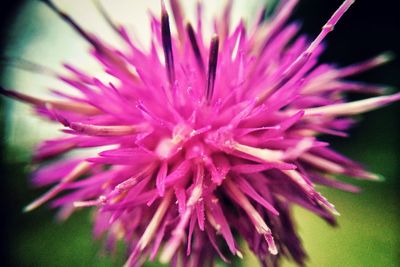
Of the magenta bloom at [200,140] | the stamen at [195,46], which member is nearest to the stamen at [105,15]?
the magenta bloom at [200,140]

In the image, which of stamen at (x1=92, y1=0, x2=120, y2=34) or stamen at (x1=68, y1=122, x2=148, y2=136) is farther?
stamen at (x1=92, y1=0, x2=120, y2=34)

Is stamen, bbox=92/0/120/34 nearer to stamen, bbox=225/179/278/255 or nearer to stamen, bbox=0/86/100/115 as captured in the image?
stamen, bbox=0/86/100/115

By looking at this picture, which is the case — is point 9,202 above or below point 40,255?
above

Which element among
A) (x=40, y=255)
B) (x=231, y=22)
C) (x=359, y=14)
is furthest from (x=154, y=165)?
(x=359, y=14)

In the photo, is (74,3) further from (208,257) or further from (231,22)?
(208,257)

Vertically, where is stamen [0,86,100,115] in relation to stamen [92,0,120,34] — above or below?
below

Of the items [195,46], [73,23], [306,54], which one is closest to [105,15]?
[73,23]

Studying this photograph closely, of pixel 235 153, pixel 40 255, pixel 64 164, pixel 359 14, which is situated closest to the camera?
pixel 235 153

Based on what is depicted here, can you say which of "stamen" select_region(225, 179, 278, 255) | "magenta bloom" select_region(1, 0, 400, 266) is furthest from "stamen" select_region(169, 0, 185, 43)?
"stamen" select_region(225, 179, 278, 255)

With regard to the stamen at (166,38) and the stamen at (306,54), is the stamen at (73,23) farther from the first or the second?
the stamen at (306,54)
